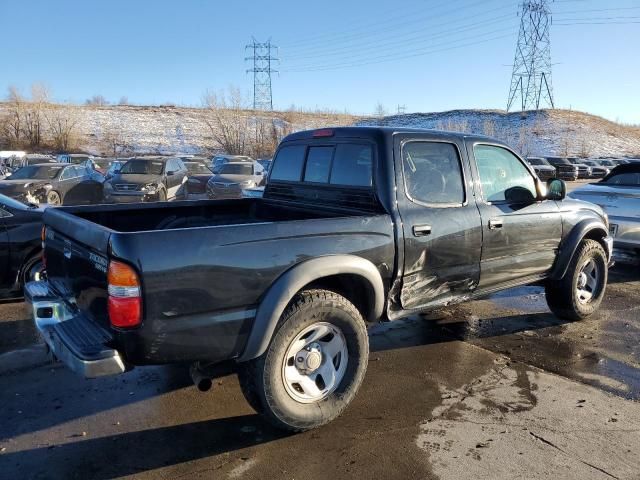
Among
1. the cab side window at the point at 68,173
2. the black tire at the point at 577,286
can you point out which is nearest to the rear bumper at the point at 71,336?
the black tire at the point at 577,286

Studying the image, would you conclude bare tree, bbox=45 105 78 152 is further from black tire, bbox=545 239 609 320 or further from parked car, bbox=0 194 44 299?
black tire, bbox=545 239 609 320

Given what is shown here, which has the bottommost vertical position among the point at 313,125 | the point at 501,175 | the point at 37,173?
the point at 37,173

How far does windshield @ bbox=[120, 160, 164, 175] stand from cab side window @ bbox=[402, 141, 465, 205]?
1364cm

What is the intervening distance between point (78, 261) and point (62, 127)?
1864 inches

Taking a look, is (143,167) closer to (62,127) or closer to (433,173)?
(433,173)

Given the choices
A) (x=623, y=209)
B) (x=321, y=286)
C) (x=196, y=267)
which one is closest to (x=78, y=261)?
(x=196, y=267)

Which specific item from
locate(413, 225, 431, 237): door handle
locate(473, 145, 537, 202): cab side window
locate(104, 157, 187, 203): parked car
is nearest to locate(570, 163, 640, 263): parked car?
locate(473, 145, 537, 202): cab side window

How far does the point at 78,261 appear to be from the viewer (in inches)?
132

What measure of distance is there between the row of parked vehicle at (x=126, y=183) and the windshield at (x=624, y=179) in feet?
27.9

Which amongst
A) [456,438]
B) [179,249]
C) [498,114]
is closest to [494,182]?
[456,438]

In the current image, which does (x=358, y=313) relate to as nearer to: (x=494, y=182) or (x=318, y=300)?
(x=318, y=300)

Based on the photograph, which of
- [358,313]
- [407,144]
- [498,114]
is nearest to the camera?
[358,313]

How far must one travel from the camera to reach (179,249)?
113 inches

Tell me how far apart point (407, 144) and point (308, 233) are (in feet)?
4.36
